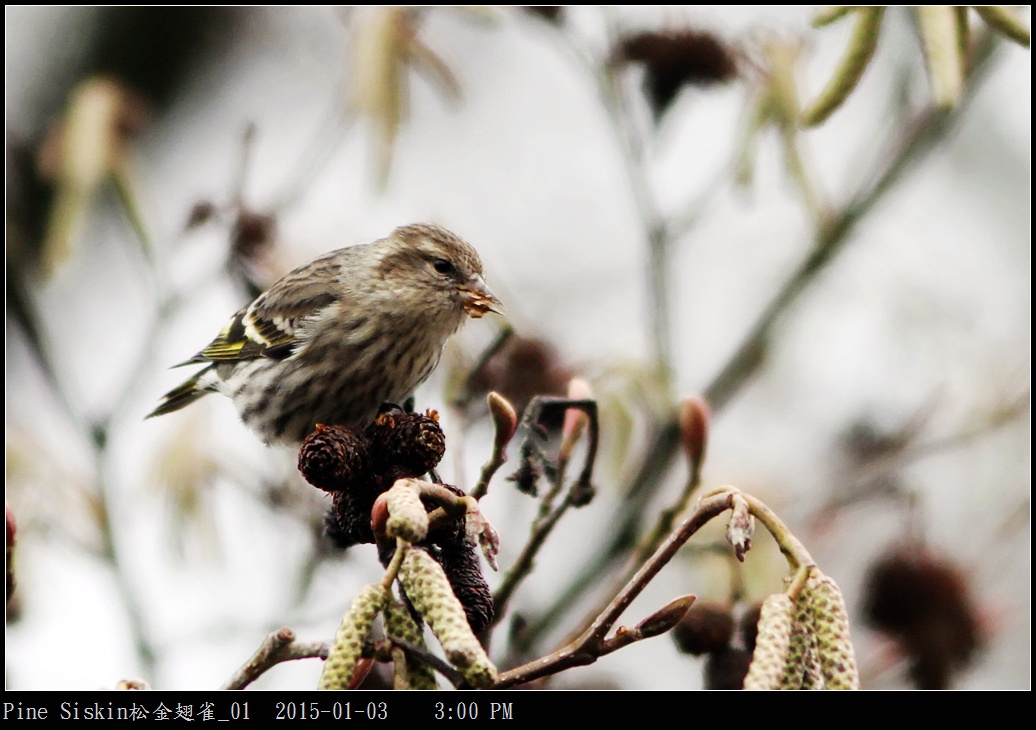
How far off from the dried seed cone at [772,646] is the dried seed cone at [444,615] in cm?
22

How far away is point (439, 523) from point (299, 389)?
160cm

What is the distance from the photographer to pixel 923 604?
8.87 ft

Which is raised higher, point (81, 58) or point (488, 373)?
point (81, 58)

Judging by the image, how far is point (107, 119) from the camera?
2447mm

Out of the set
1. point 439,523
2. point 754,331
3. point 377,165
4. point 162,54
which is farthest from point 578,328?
point 439,523

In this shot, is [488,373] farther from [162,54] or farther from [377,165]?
[162,54]

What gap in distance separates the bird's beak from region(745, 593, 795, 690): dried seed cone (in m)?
1.45

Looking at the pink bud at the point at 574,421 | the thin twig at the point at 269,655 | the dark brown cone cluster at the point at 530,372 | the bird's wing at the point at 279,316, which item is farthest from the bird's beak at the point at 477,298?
the thin twig at the point at 269,655

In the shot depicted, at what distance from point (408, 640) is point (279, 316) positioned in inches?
80.5

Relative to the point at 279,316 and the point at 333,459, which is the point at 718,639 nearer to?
the point at 333,459

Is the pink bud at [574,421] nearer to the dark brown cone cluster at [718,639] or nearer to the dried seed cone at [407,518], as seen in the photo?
the dark brown cone cluster at [718,639]

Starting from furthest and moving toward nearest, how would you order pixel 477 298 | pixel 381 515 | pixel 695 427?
1. pixel 477 298
2. pixel 695 427
3. pixel 381 515

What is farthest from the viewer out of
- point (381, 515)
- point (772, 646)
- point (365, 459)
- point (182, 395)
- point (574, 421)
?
point (182, 395)

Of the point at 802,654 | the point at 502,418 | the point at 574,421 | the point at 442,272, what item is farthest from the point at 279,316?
the point at 802,654
